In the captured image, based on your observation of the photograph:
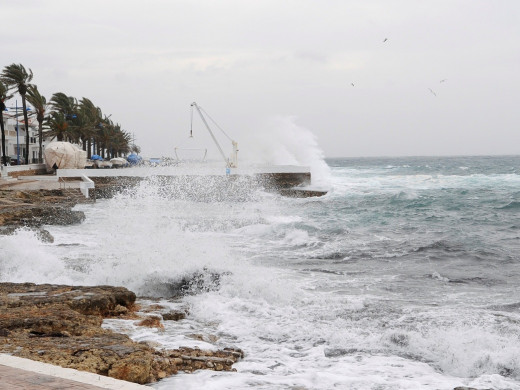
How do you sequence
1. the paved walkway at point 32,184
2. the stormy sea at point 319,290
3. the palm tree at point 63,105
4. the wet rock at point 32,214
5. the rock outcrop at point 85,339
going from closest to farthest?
1. the rock outcrop at point 85,339
2. the stormy sea at point 319,290
3. the wet rock at point 32,214
4. the paved walkway at point 32,184
5. the palm tree at point 63,105

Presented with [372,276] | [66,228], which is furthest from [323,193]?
[372,276]

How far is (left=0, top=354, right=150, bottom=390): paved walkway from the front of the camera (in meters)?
4.55

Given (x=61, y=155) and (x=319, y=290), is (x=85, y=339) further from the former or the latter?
(x=61, y=155)

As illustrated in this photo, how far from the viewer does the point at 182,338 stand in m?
7.81

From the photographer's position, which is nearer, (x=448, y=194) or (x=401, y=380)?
(x=401, y=380)

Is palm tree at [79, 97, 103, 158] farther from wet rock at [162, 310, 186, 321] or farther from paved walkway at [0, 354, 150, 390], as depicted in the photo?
paved walkway at [0, 354, 150, 390]

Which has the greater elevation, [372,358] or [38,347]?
[38,347]

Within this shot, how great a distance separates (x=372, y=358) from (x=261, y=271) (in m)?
5.69

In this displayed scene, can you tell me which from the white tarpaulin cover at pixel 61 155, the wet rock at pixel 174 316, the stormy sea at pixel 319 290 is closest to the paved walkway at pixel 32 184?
the white tarpaulin cover at pixel 61 155

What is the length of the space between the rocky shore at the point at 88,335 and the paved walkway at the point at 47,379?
30.3 inches

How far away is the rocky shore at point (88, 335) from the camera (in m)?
6.02

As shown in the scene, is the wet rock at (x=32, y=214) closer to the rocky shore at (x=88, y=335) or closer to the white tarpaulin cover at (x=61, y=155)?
the rocky shore at (x=88, y=335)

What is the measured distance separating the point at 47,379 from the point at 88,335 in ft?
7.77

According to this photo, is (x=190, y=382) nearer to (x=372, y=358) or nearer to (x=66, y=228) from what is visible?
(x=372, y=358)
